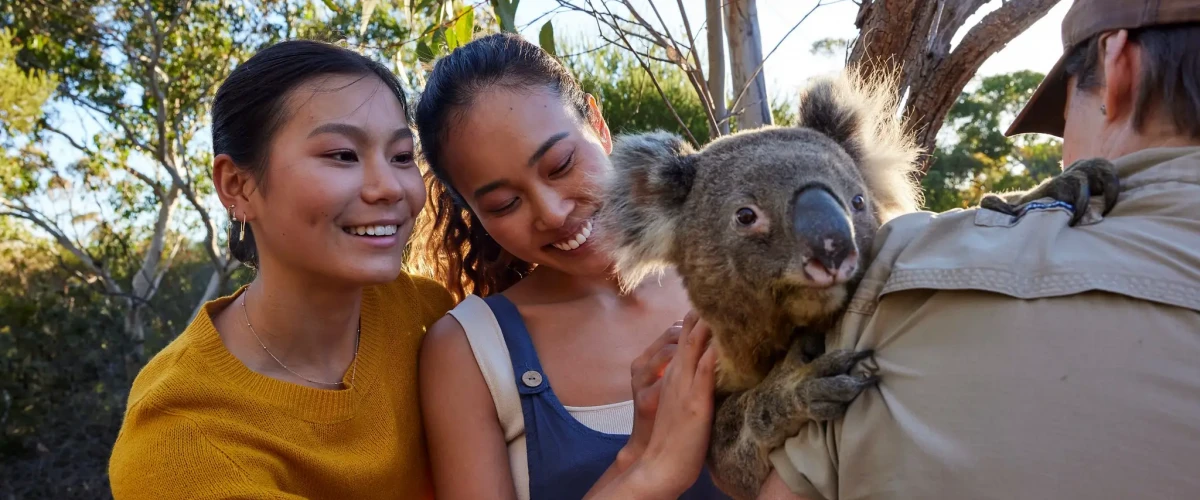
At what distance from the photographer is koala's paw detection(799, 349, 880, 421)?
1.21 m

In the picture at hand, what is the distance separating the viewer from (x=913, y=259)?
1.20 m

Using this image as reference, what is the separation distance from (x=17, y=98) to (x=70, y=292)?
2.49m

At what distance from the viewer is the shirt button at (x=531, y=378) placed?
2172 mm

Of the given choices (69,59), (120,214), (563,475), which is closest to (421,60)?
(563,475)

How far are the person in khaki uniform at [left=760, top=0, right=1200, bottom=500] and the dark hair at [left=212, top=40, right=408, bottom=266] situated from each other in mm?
1507

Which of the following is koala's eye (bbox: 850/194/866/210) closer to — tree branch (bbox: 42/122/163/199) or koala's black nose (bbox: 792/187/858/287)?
koala's black nose (bbox: 792/187/858/287)

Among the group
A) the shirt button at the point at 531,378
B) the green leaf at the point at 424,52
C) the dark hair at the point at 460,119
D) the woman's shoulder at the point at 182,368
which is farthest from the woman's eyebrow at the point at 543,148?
the green leaf at the point at 424,52

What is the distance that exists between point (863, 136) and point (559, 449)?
1090mm

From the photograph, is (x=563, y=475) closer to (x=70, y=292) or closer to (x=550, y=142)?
(x=550, y=142)

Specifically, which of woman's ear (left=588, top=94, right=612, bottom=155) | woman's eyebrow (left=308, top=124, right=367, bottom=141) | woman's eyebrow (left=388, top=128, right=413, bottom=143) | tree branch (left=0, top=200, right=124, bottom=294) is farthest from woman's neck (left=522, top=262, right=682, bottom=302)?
tree branch (left=0, top=200, right=124, bottom=294)

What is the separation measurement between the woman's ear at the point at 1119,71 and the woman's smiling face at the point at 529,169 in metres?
1.13

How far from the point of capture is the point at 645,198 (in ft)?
5.57

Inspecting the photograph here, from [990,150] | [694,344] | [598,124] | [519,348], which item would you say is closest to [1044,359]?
[694,344]

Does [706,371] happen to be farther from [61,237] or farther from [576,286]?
[61,237]
